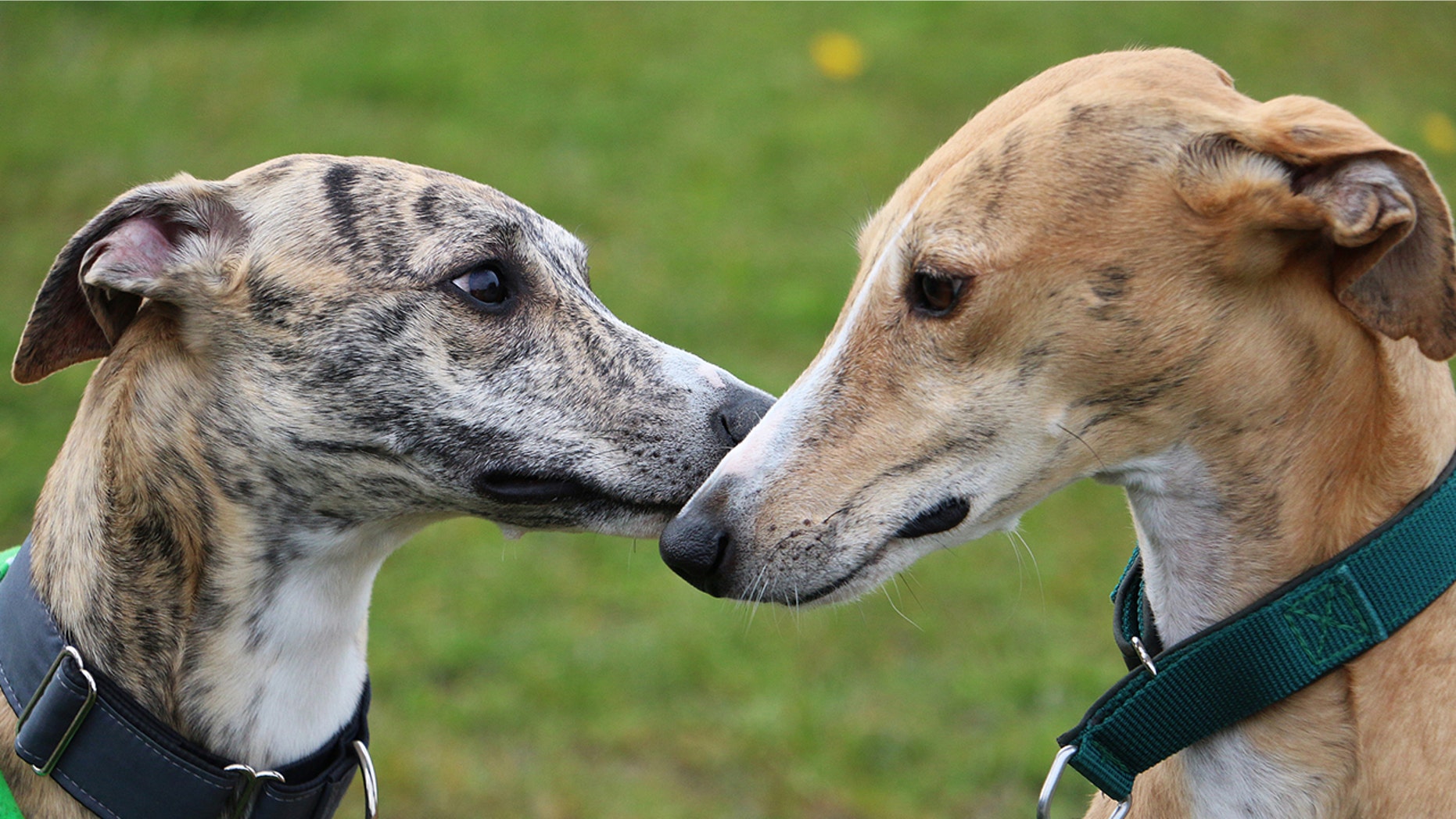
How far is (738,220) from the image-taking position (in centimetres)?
836

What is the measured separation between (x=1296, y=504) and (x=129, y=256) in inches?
90.2

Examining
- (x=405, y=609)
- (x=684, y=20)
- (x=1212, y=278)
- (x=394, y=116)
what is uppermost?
(x=1212, y=278)

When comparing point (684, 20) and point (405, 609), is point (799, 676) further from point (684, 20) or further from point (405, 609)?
point (684, 20)

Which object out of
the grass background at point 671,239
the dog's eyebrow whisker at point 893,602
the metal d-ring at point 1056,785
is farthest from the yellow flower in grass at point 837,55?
the metal d-ring at point 1056,785

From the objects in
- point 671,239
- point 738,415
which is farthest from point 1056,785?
point 671,239

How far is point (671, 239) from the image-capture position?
26.6ft

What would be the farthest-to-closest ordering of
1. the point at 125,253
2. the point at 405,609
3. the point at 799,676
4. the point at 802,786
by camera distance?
the point at 405,609 → the point at 799,676 → the point at 802,786 → the point at 125,253

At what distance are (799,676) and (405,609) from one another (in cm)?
165

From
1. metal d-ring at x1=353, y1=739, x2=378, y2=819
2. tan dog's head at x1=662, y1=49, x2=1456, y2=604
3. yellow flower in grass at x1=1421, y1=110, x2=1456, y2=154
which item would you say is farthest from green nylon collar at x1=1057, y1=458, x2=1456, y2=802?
yellow flower in grass at x1=1421, y1=110, x2=1456, y2=154

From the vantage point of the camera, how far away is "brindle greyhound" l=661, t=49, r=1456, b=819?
2123 millimetres

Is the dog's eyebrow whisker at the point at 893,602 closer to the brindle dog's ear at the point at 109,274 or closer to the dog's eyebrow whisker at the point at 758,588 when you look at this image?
the dog's eyebrow whisker at the point at 758,588

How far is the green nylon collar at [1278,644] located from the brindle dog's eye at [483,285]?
5.04 ft

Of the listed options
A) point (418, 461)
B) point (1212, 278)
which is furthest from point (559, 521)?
point (1212, 278)

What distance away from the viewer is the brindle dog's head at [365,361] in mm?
2682
